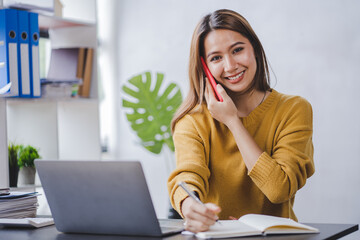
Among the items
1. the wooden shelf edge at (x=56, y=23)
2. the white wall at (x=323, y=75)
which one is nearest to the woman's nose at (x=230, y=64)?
the wooden shelf edge at (x=56, y=23)

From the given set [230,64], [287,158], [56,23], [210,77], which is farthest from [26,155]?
[287,158]

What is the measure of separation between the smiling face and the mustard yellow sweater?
0.12 m

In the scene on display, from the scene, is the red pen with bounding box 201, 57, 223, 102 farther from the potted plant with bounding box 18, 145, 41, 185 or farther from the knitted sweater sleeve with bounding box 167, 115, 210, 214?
the potted plant with bounding box 18, 145, 41, 185

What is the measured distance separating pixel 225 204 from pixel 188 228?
51cm

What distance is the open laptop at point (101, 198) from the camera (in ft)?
4.11

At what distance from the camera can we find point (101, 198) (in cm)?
130

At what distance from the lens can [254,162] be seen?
5.39 ft

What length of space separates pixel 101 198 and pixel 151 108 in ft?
8.15

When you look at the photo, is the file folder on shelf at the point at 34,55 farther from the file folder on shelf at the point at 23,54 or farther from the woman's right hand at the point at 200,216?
the woman's right hand at the point at 200,216

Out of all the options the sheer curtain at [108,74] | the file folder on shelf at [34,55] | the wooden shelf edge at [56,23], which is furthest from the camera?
the sheer curtain at [108,74]

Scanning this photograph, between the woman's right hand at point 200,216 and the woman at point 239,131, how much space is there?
33 cm

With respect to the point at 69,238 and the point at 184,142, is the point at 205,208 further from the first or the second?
the point at 184,142

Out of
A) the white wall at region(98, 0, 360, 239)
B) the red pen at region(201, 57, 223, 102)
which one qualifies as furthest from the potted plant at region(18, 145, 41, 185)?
the white wall at region(98, 0, 360, 239)

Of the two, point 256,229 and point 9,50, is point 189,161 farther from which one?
point 9,50
